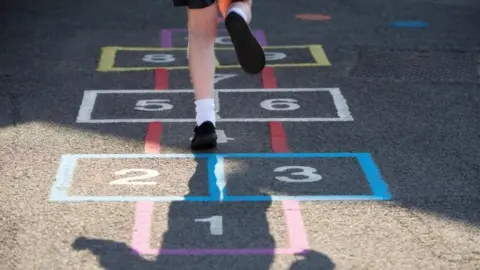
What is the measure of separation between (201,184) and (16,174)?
A: 105 centimetres

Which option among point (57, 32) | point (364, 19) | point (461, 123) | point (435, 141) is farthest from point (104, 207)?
point (364, 19)

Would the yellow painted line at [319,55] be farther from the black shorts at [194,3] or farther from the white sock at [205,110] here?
the black shorts at [194,3]

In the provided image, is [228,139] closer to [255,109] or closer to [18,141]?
[255,109]

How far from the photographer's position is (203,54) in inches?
233

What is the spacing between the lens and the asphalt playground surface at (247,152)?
4660 millimetres

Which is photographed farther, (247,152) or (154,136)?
(154,136)

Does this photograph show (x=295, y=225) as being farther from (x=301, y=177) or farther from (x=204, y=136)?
Result: (x=204, y=136)

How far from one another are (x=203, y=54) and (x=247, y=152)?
66 centimetres

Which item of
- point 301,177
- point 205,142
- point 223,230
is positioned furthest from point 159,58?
point 223,230

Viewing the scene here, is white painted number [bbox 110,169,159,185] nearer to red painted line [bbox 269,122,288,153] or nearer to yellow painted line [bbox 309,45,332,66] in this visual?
red painted line [bbox 269,122,288,153]

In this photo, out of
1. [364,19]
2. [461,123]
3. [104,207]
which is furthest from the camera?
[364,19]

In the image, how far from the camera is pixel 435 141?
6391mm

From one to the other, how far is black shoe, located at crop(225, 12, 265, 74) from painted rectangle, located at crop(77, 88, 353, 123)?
3.75ft

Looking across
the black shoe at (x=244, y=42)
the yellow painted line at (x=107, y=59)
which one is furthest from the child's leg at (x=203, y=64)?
the yellow painted line at (x=107, y=59)
